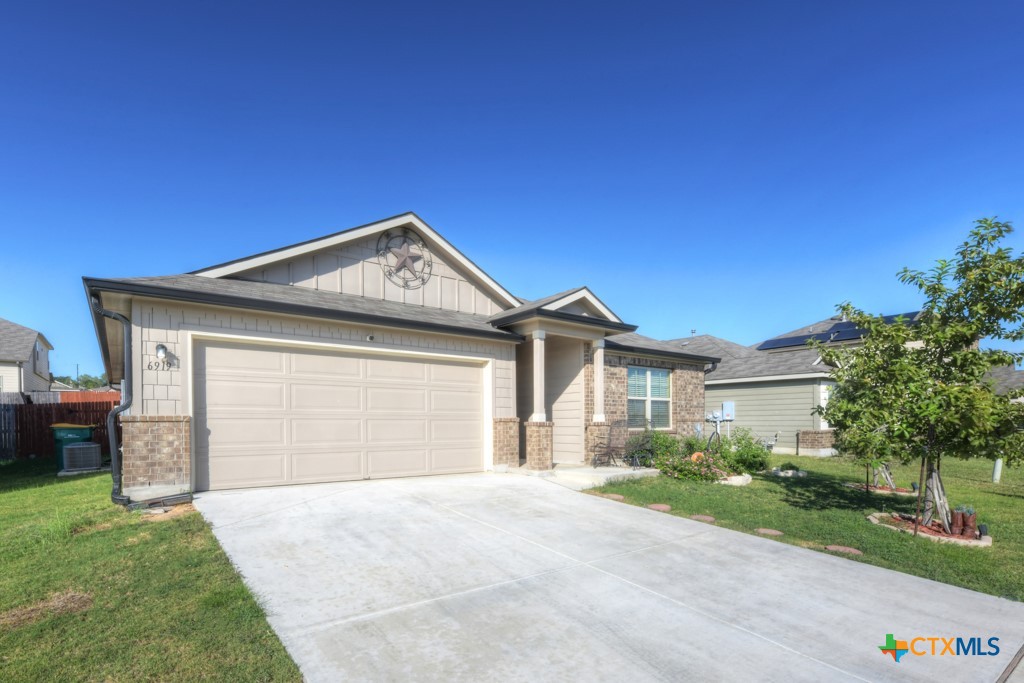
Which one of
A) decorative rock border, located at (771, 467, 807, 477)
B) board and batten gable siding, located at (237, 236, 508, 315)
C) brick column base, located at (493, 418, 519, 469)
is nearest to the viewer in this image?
board and batten gable siding, located at (237, 236, 508, 315)

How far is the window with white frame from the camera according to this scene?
1487cm

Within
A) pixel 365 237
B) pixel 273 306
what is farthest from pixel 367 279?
pixel 273 306

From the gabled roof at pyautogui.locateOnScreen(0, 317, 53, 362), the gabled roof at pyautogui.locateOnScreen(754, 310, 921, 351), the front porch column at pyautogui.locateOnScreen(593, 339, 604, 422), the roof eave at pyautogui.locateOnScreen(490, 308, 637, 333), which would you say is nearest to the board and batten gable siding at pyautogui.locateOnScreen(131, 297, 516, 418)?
the roof eave at pyautogui.locateOnScreen(490, 308, 637, 333)

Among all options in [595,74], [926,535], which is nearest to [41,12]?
[595,74]

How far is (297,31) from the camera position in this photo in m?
11.5

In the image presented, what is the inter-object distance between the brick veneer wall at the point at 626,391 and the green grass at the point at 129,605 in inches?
354

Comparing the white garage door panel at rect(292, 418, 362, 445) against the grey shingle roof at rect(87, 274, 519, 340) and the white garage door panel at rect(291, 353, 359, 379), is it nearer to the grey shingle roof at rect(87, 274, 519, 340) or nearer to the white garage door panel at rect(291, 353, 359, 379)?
the white garage door panel at rect(291, 353, 359, 379)

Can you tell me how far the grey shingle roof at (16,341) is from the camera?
2325cm

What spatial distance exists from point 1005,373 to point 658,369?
999 inches

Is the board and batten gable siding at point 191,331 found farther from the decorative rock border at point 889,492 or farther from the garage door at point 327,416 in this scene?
the decorative rock border at point 889,492

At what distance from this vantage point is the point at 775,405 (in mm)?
19672

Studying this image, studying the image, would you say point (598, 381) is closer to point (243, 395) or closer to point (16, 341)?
point (243, 395)

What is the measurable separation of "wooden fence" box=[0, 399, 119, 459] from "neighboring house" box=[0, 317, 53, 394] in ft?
33.1

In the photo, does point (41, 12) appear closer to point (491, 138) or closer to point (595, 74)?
point (491, 138)
